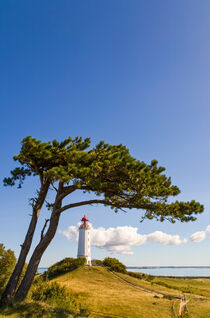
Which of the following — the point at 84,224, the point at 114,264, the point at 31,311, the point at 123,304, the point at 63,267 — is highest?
the point at 84,224

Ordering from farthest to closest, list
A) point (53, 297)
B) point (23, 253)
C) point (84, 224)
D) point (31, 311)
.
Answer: point (84, 224) → point (53, 297) → point (23, 253) → point (31, 311)

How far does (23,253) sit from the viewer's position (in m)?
14.8

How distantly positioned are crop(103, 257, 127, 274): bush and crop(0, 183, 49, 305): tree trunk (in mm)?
27011

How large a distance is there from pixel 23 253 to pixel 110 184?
7979mm

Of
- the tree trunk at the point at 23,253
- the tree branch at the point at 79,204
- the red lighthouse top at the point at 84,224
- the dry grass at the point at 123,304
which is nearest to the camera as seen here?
the tree trunk at the point at 23,253

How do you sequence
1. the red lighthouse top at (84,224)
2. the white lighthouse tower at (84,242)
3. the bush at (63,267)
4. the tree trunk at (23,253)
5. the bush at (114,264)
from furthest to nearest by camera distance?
1. the red lighthouse top at (84,224)
2. the white lighthouse tower at (84,242)
3. the bush at (114,264)
4. the bush at (63,267)
5. the tree trunk at (23,253)

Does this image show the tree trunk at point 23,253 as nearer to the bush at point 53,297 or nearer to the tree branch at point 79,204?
the tree branch at point 79,204

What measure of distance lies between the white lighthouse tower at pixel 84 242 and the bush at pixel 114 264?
19.3 ft

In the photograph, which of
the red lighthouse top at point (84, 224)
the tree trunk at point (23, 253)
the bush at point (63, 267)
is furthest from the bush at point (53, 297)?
the red lighthouse top at point (84, 224)

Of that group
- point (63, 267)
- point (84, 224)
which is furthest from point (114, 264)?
point (84, 224)

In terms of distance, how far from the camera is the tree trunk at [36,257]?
13406 millimetres

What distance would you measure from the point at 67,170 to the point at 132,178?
4.42 meters

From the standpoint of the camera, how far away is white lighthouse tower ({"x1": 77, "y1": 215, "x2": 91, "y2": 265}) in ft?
147

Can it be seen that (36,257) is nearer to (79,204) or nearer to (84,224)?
(79,204)
